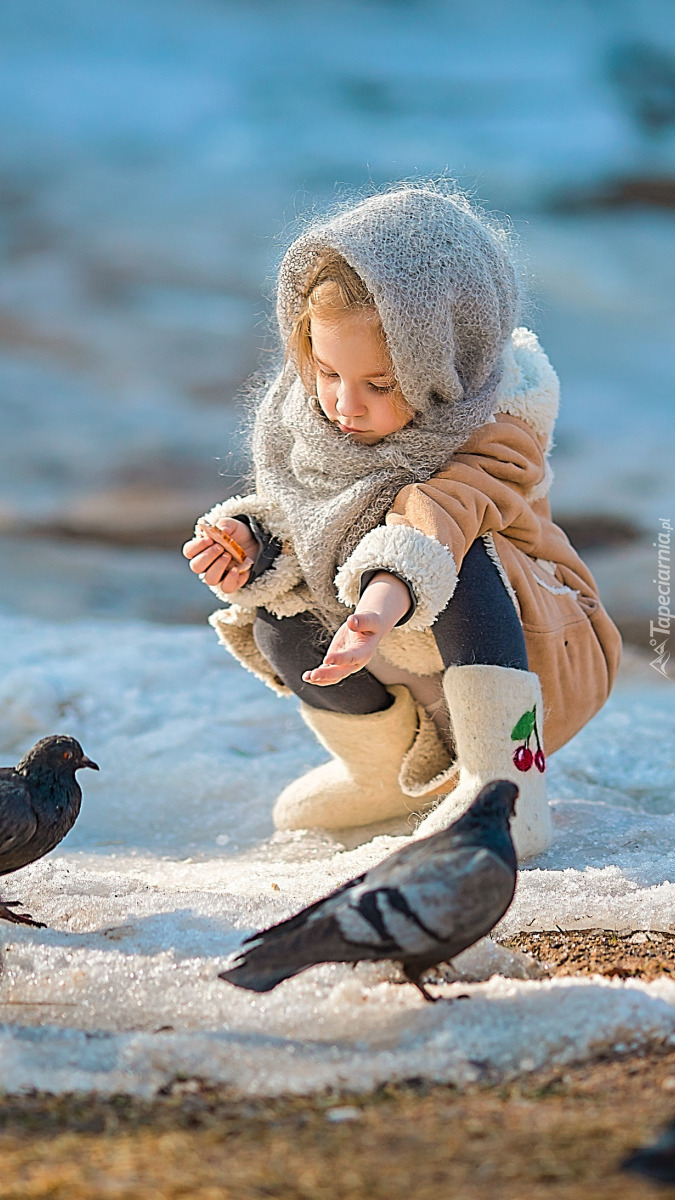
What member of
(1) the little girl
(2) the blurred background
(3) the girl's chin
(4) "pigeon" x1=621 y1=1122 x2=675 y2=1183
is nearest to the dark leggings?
(1) the little girl

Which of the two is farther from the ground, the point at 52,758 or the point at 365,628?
the point at 365,628

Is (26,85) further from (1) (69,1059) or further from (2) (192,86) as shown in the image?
(1) (69,1059)

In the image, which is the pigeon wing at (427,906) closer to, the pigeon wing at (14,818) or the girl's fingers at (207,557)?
the pigeon wing at (14,818)

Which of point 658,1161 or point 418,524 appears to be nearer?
point 658,1161

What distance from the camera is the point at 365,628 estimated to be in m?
1.67

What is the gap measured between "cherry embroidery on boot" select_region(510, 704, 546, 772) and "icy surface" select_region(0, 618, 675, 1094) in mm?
184

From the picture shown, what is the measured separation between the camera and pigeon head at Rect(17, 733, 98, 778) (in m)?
1.76

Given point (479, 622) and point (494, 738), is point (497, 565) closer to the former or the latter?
point (479, 622)

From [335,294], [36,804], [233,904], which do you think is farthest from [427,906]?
[335,294]

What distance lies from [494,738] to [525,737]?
2.4 inches

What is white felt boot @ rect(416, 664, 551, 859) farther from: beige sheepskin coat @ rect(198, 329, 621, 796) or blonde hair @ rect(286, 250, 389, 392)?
blonde hair @ rect(286, 250, 389, 392)

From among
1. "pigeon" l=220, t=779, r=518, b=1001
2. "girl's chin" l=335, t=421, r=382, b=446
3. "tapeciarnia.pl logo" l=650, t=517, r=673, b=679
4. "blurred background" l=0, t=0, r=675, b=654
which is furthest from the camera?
"blurred background" l=0, t=0, r=675, b=654

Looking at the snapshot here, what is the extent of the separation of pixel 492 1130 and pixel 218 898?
0.85 meters

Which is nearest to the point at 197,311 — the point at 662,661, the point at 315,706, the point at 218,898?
the point at 662,661
